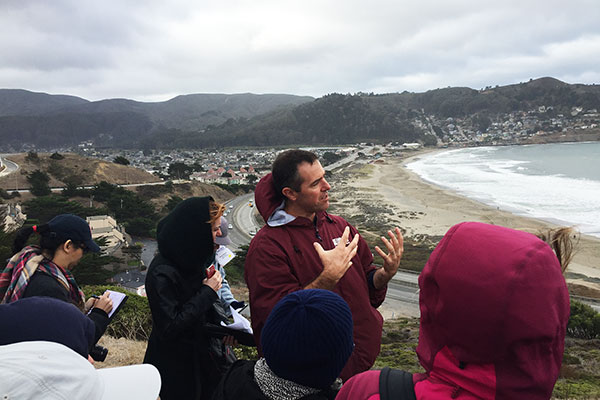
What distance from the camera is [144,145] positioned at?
152 meters

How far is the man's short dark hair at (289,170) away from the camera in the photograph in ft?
6.79

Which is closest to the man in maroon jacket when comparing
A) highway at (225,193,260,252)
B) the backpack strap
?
the backpack strap

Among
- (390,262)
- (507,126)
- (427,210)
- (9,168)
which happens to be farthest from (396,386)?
(507,126)

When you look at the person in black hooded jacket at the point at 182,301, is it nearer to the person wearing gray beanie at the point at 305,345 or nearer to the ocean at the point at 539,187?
the person wearing gray beanie at the point at 305,345

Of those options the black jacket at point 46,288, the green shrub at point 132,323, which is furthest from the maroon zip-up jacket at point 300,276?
the green shrub at point 132,323

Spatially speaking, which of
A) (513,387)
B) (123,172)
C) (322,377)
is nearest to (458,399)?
(513,387)

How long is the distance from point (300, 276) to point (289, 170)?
2.09ft

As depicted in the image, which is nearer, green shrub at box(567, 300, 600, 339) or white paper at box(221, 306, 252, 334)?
white paper at box(221, 306, 252, 334)

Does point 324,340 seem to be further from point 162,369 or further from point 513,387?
point 162,369

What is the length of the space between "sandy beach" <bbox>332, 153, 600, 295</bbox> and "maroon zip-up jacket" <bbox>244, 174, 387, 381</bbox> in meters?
12.9

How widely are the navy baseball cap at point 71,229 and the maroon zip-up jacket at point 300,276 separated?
1261mm

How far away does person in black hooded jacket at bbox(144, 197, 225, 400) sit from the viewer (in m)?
1.96

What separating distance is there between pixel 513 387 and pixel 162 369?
188 centimetres

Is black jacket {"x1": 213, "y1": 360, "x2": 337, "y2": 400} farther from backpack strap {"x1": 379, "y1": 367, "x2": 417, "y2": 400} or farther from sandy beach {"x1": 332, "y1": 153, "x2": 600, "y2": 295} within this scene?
sandy beach {"x1": 332, "y1": 153, "x2": 600, "y2": 295}
